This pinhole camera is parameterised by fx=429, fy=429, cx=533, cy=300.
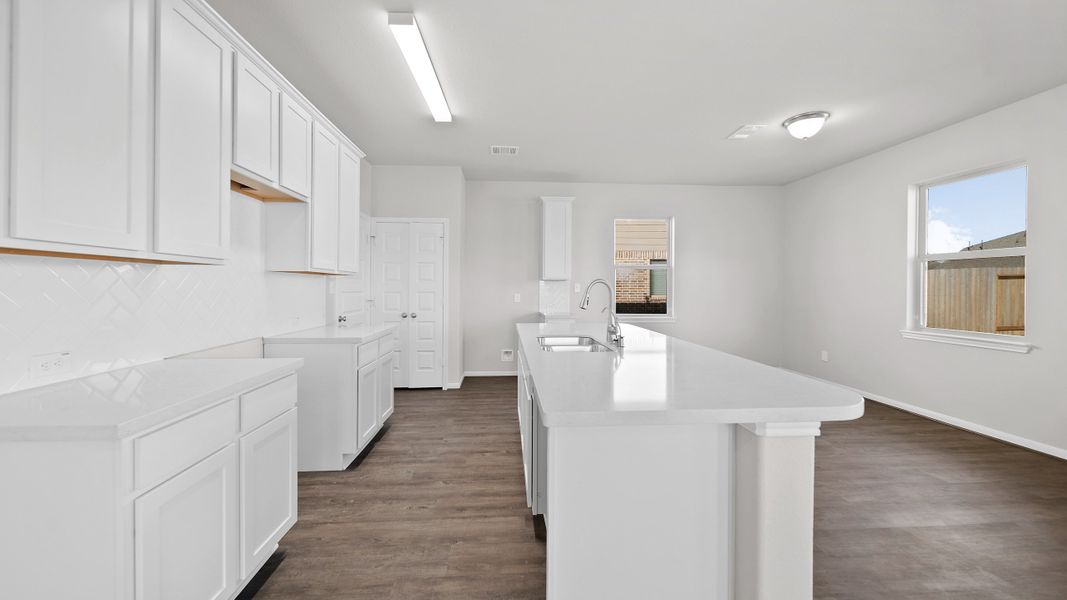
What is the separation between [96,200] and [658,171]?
522cm

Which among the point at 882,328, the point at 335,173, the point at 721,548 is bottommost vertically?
the point at 721,548

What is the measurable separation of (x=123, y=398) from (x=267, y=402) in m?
0.47

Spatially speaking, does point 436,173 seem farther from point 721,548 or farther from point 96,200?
point 721,548

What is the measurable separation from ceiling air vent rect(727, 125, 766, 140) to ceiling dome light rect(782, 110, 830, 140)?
331 mm

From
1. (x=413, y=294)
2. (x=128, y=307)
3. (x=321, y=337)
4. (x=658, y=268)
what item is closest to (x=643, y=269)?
(x=658, y=268)

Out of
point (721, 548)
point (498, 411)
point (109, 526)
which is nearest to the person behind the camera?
point (109, 526)

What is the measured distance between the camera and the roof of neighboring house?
342cm

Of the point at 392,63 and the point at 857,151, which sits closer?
the point at 392,63

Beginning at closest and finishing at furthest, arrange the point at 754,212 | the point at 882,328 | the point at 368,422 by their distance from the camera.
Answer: the point at 368,422 < the point at 882,328 < the point at 754,212

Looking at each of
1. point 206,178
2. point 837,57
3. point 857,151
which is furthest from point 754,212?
point 206,178

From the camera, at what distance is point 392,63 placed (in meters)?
2.84

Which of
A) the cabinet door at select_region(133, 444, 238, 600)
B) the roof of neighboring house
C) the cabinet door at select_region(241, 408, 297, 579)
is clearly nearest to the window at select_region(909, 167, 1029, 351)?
the roof of neighboring house

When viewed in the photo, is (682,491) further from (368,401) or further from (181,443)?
(368,401)

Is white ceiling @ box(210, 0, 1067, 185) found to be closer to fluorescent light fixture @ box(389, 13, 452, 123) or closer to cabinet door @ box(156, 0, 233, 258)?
fluorescent light fixture @ box(389, 13, 452, 123)
